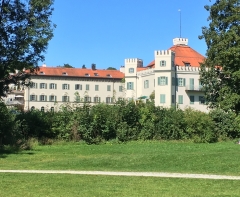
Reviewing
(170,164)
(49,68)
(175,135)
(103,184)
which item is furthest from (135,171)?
(49,68)

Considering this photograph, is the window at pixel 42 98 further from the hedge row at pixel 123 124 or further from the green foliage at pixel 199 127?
the green foliage at pixel 199 127

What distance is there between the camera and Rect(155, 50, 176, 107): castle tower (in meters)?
74.4

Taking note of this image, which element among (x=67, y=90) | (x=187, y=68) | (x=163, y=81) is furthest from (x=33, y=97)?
(x=187, y=68)

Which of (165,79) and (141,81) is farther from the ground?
(141,81)

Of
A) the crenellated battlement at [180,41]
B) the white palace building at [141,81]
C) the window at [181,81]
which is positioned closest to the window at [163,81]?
the white palace building at [141,81]

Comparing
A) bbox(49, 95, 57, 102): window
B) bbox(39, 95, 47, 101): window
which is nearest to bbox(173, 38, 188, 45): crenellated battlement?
bbox(49, 95, 57, 102): window

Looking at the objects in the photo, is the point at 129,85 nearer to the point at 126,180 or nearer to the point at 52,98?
the point at 52,98

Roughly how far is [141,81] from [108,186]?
237ft

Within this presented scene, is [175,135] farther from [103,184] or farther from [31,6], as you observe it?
[103,184]

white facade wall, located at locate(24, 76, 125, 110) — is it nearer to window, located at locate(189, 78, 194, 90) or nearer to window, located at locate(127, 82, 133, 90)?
window, located at locate(127, 82, 133, 90)

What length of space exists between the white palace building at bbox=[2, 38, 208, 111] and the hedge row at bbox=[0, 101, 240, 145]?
989 inches

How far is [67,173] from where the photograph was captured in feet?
43.2

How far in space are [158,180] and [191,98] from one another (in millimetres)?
66823

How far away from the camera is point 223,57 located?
3447 cm
